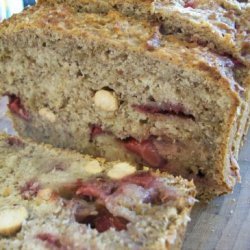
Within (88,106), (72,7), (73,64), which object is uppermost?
(72,7)

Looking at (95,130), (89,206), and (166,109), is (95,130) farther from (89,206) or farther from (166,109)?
(89,206)

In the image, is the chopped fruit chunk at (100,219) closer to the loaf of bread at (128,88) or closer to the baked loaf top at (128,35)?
the loaf of bread at (128,88)

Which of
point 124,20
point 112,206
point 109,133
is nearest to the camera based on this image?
point 112,206

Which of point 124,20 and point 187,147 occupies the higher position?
point 124,20

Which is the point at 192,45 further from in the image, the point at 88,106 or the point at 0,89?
the point at 0,89

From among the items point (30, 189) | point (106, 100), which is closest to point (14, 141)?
point (30, 189)

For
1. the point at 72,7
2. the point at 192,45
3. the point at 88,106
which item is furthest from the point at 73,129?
the point at 192,45

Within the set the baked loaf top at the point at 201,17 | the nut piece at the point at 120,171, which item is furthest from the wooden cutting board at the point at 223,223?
the baked loaf top at the point at 201,17
